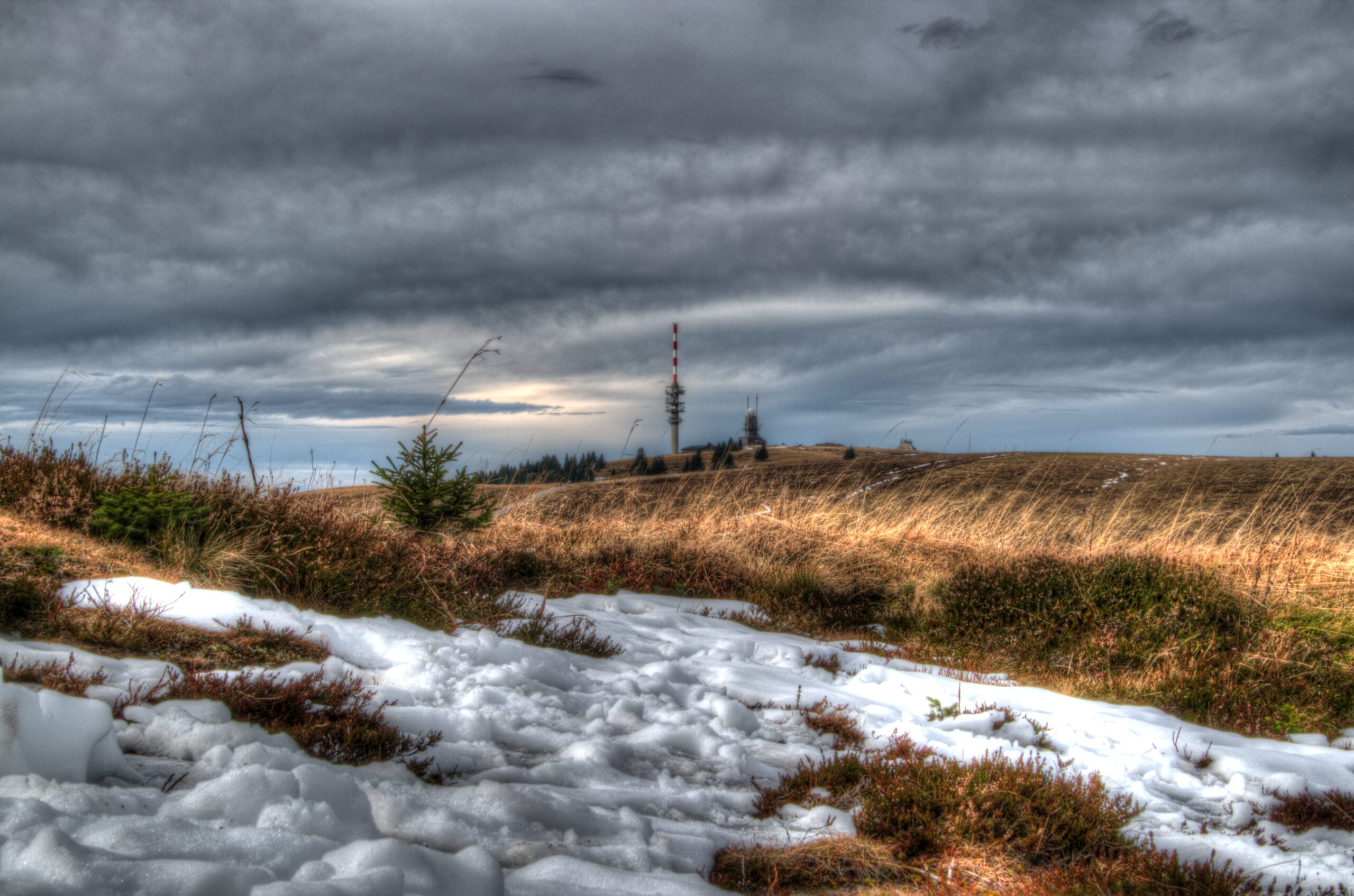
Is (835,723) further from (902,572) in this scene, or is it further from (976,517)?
(976,517)

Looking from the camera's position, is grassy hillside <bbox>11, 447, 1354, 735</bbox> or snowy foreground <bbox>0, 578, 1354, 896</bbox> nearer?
snowy foreground <bbox>0, 578, 1354, 896</bbox>

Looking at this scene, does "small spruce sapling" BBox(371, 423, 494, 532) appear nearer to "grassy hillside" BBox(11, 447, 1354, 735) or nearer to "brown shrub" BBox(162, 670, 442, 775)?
"grassy hillside" BBox(11, 447, 1354, 735)

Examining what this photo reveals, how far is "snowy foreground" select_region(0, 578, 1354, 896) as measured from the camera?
2066mm

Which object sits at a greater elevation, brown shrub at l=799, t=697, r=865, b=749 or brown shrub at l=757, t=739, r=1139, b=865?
brown shrub at l=757, t=739, r=1139, b=865

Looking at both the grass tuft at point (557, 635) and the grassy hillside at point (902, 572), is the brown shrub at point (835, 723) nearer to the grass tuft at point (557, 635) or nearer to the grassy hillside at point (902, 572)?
the grass tuft at point (557, 635)

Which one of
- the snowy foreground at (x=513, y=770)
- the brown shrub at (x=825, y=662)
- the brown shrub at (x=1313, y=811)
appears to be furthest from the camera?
the brown shrub at (x=825, y=662)

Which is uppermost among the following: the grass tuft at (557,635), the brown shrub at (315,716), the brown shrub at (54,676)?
the brown shrub at (54,676)

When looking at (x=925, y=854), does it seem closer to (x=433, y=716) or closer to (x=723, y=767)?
(x=723, y=767)

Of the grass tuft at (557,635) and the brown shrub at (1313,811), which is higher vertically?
the grass tuft at (557,635)

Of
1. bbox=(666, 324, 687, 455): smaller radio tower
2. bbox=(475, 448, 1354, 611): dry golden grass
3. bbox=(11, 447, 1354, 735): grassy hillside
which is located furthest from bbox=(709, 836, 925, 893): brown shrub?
bbox=(666, 324, 687, 455): smaller radio tower

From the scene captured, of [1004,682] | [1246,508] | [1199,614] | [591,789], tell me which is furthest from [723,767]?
[1246,508]

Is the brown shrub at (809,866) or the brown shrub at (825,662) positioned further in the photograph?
the brown shrub at (825,662)

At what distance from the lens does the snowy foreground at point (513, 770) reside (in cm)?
207

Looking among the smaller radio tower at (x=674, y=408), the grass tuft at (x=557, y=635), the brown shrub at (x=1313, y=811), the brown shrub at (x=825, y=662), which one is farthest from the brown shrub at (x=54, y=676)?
the smaller radio tower at (x=674, y=408)
